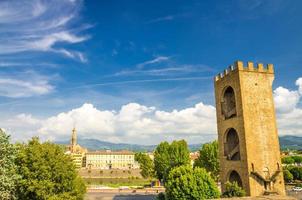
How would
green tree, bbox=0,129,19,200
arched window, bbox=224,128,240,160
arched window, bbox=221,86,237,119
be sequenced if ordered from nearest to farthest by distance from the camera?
green tree, bbox=0,129,19,200 → arched window, bbox=224,128,240,160 → arched window, bbox=221,86,237,119

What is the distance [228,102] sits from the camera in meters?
37.2

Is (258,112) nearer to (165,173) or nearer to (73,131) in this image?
(165,173)

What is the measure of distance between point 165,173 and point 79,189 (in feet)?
109

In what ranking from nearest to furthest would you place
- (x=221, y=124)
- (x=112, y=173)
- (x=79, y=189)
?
(x=79, y=189) → (x=221, y=124) → (x=112, y=173)

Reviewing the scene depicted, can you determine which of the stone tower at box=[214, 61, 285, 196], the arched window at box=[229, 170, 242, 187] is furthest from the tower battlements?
the arched window at box=[229, 170, 242, 187]

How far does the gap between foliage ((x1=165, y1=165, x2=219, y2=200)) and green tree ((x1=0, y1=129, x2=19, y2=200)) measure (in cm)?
1661

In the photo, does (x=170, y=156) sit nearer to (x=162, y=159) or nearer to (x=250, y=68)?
(x=162, y=159)

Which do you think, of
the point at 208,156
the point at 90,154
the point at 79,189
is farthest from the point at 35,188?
the point at 90,154

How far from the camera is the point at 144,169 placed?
267ft

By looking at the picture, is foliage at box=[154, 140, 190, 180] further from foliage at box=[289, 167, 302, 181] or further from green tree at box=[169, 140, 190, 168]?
foliage at box=[289, 167, 302, 181]

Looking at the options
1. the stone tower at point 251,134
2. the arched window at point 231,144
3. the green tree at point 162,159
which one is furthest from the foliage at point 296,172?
the arched window at point 231,144

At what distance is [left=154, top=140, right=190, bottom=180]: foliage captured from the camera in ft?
200

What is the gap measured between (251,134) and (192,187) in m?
9.49

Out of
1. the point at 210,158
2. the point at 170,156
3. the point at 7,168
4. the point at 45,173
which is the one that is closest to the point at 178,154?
the point at 170,156
